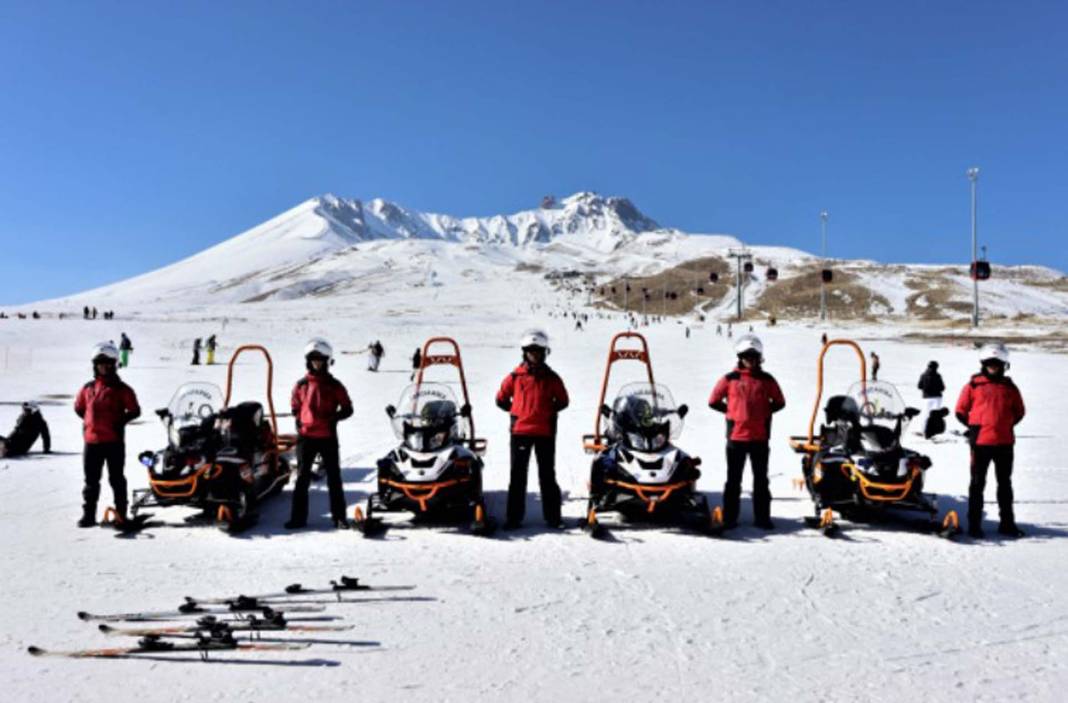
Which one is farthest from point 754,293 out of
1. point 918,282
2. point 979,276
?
point 979,276

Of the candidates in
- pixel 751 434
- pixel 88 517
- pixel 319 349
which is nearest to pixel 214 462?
pixel 88 517

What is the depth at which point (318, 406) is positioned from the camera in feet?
29.8

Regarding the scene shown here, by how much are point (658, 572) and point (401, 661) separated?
9.41ft

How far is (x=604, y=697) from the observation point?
4871mm

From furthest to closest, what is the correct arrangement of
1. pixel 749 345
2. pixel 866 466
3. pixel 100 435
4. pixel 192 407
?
pixel 192 407
pixel 749 345
pixel 100 435
pixel 866 466

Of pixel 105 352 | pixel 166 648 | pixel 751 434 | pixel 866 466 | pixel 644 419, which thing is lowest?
pixel 166 648

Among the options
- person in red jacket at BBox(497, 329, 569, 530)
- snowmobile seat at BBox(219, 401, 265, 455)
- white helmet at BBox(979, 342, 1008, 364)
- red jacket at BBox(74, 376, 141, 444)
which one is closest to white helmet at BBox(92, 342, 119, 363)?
red jacket at BBox(74, 376, 141, 444)

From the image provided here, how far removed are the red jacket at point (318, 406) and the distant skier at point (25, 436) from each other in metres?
7.46

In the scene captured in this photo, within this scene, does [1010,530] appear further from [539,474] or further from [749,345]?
[539,474]

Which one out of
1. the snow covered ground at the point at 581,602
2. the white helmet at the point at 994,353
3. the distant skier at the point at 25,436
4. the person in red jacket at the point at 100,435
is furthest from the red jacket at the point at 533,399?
the distant skier at the point at 25,436

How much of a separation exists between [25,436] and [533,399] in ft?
33.1

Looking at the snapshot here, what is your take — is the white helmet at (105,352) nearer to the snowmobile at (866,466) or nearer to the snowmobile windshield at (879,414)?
the snowmobile at (866,466)

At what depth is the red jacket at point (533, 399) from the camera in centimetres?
902

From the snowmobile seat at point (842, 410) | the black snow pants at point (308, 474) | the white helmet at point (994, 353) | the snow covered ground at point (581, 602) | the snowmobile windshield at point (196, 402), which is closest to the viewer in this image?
the snow covered ground at point (581, 602)
